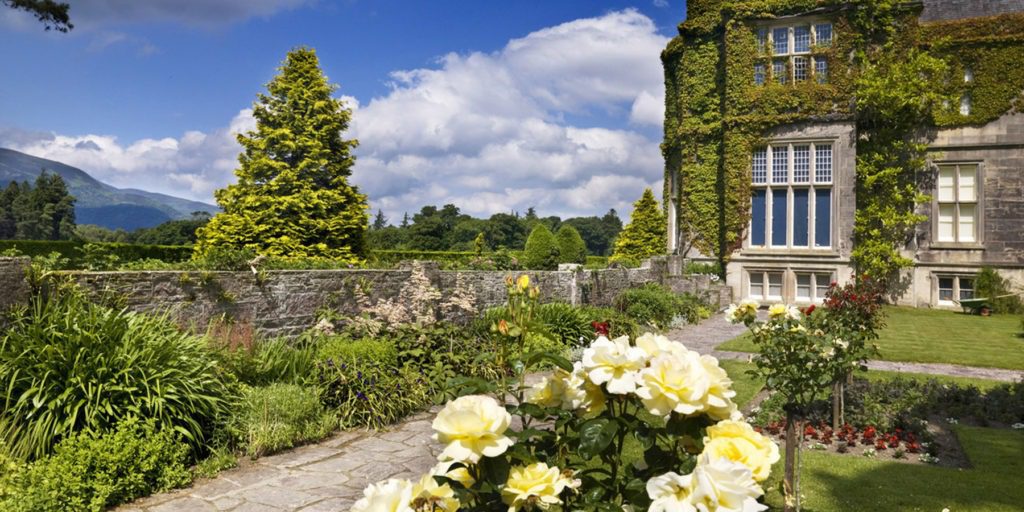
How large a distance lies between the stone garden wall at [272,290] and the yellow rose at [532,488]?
5378 millimetres

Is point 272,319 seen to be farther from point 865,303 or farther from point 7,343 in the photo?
point 865,303

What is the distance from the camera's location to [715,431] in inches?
63.4

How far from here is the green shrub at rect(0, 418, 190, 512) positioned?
13.0ft

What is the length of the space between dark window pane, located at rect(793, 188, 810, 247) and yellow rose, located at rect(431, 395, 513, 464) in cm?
1811

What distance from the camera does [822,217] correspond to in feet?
57.5

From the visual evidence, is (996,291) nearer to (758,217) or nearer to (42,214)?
(758,217)

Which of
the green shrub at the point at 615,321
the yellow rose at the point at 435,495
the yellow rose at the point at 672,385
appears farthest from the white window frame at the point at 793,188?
the yellow rose at the point at 435,495

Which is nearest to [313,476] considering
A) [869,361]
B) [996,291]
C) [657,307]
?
[869,361]

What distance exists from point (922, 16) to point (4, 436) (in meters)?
22.8

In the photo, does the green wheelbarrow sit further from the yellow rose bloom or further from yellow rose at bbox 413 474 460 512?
yellow rose at bbox 413 474 460 512

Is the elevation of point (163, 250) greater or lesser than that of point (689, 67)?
lesser

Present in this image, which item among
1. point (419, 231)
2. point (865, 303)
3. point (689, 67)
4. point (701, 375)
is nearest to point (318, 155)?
point (689, 67)

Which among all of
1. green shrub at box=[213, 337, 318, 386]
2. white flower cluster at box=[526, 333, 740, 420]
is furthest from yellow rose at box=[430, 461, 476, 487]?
green shrub at box=[213, 337, 318, 386]

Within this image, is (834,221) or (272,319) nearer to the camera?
(272,319)
